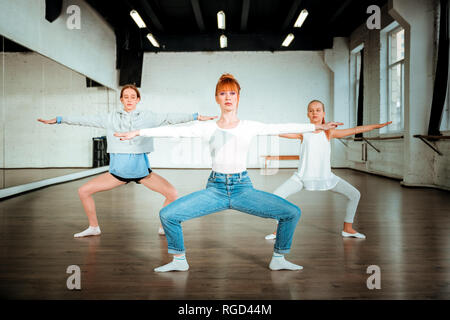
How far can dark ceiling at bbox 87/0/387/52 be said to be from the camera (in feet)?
29.6

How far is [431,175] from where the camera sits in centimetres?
643

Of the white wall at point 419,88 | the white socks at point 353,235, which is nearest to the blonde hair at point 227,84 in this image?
the white socks at point 353,235

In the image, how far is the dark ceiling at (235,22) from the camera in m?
9.01

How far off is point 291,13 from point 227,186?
8.42m

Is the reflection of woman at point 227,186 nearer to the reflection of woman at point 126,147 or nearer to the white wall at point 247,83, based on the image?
the reflection of woman at point 126,147

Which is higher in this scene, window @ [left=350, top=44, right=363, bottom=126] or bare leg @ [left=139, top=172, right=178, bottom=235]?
window @ [left=350, top=44, right=363, bottom=126]

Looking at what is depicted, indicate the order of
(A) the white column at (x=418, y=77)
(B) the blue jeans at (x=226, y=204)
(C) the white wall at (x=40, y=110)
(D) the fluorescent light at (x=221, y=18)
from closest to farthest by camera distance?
(B) the blue jeans at (x=226, y=204), (C) the white wall at (x=40, y=110), (A) the white column at (x=418, y=77), (D) the fluorescent light at (x=221, y=18)

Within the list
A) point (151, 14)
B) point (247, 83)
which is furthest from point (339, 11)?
point (151, 14)

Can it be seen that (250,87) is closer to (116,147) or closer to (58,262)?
(116,147)

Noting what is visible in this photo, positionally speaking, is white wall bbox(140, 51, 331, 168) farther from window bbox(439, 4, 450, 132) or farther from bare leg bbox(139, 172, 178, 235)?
bare leg bbox(139, 172, 178, 235)

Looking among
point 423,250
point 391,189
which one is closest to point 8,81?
point 423,250

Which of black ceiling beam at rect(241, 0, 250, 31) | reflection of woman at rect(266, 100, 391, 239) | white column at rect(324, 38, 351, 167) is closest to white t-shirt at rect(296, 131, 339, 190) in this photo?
reflection of woman at rect(266, 100, 391, 239)

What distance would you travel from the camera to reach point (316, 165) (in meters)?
2.90

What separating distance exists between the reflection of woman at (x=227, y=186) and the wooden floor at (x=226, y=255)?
285 millimetres
